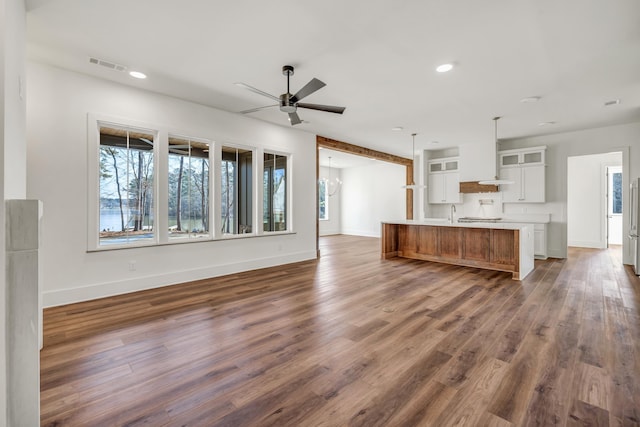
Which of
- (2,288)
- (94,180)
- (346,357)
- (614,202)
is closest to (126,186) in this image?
(94,180)

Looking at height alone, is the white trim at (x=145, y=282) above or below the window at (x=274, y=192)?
below

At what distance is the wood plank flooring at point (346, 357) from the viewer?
1.77 m

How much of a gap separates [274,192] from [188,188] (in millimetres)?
1755

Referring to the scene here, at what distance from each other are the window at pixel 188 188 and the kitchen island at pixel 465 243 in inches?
156

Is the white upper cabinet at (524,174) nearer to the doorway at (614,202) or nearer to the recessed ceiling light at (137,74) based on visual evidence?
the doorway at (614,202)

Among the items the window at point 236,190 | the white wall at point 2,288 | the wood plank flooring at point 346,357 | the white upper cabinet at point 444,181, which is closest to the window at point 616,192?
the white upper cabinet at point 444,181

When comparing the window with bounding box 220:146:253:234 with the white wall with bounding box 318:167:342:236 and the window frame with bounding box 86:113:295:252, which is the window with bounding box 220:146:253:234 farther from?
the white wall with bounding box 318:167:342:236

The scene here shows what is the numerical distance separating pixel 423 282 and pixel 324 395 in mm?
3226

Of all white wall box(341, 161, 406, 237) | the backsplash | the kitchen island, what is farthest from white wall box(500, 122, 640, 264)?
white wall box(341, 161, 406, 237)

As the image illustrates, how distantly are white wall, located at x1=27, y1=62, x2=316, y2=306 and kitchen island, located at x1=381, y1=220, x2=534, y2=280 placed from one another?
12.2 ft

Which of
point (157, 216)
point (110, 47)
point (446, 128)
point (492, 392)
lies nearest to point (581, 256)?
point (446, 128)

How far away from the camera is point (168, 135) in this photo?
15.1 ft

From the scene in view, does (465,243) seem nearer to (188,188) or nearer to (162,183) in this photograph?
(188,188)

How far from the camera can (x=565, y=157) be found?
22.3 feet
